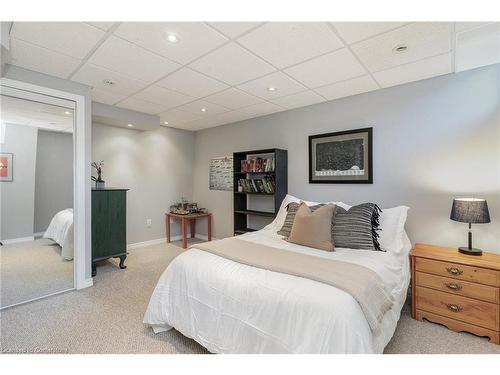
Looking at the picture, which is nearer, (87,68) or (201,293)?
(201,293)

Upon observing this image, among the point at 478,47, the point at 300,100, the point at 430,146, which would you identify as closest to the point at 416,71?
the point at 478,47

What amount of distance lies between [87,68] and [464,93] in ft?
12.0

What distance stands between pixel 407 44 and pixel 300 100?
4.65 feet

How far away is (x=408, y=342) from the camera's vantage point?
183 cm

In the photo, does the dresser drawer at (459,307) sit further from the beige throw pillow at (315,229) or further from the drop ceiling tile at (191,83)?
the drop ceiling tile at (191,83)

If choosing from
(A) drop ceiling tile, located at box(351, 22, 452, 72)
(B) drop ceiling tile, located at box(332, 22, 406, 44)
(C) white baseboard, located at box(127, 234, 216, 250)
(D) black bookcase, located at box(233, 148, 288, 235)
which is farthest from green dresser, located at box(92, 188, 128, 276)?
(A) drop ceiling tile, located at box(351, 22, 452, 72)

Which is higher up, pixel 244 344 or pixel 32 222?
pixel 32 222

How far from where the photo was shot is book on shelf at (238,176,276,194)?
357 centimetres

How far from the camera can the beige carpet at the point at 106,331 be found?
69.6 inches

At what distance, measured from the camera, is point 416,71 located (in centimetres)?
233

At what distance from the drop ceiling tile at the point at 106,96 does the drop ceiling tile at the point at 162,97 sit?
227 mm
